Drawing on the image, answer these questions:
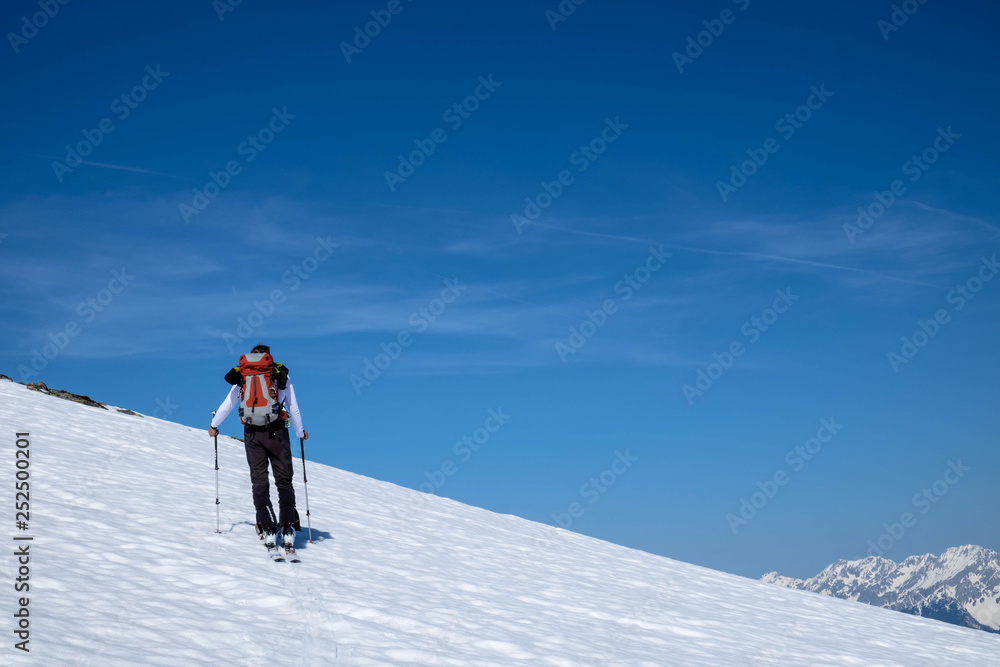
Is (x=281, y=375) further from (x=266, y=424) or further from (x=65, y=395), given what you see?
(x=65, y=395)

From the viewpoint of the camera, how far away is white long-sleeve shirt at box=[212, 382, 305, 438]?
10.7m

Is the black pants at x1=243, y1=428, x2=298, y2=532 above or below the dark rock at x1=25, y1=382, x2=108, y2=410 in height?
below

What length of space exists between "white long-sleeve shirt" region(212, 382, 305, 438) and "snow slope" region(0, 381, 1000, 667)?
5.50ft

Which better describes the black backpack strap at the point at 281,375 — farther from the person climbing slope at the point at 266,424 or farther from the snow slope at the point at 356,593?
the snow slope at the point at 356,593

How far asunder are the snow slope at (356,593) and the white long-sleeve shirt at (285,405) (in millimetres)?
1678

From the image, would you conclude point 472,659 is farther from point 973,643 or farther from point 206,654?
point 973,643

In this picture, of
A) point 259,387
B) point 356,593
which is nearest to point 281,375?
point 259,387

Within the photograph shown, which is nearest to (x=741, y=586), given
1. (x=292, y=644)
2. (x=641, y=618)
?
(x=641, y=618)

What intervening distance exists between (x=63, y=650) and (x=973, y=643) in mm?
13362

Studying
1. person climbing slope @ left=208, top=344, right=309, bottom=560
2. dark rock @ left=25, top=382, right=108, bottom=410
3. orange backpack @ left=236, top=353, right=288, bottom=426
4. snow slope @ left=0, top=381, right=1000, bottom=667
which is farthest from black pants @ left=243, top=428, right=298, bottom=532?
dark rock @ left=25, top=382, right=108, bottom=410

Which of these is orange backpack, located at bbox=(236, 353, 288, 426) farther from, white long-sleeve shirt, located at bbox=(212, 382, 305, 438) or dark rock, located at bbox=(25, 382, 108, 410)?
dark rock, located at bbox=(25, 382, 108, 410)

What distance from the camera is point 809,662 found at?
980 cm

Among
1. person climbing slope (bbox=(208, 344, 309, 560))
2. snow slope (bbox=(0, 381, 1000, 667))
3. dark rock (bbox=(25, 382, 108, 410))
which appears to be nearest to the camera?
snow slope (bbox=(0, 381, 1000, 667))

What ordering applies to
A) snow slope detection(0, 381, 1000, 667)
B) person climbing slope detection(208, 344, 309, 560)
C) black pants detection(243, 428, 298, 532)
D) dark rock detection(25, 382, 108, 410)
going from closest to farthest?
snow slope detection(0, 381, 1000, 667), person climbing slope detection(208, 344, 309, 560), black pants detection(243, 428, 298, 532), dark rock detection(25, 382, 108, 410)
